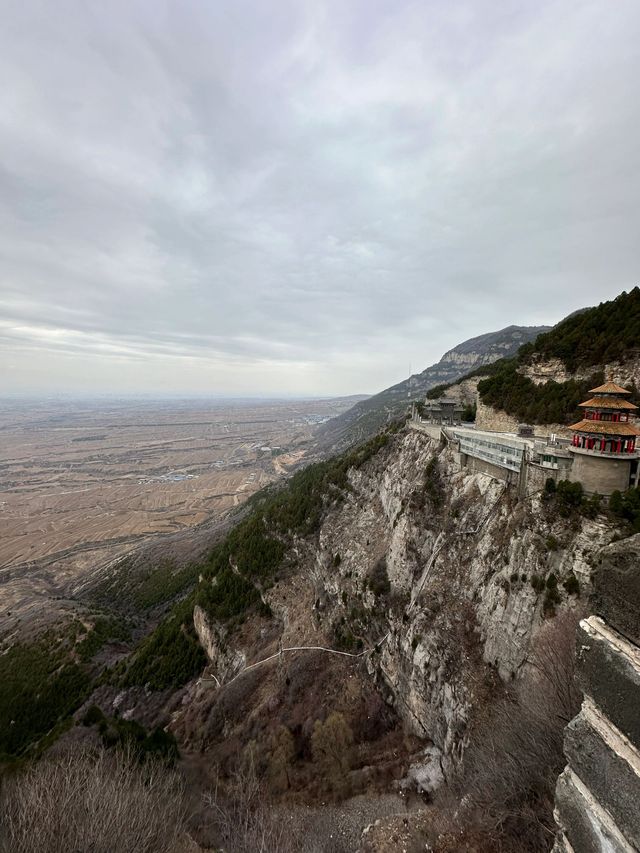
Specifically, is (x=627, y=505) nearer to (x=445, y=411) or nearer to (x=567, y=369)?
(x=567, y=369)

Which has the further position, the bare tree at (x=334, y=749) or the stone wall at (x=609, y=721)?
the bare tree at (x=334, y=749)

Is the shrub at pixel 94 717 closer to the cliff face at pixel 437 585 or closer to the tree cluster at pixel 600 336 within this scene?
the cliff face at pixel 437 585

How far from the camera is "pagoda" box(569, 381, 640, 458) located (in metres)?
16.6

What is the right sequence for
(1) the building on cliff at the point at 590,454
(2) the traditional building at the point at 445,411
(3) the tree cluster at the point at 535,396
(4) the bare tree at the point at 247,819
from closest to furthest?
(4) the bare tree at the point at 247,819, (1) the building on cliff at the point at 590,454, (3) the tree cluster at the point at 535,396, (2) the traditional building at the point at 445,411

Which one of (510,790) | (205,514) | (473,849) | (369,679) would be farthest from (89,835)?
(205,514)

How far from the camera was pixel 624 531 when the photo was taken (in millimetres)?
15164

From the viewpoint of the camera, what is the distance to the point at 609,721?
3.67m

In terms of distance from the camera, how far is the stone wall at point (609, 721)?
342cm

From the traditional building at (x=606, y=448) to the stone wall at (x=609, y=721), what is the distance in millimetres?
16649

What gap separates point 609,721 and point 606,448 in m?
17.4

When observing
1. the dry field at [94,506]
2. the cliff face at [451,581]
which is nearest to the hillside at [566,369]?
the cliff face at [451,581]

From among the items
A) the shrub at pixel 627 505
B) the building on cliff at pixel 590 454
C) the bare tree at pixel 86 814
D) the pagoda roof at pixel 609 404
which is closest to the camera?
the bare tree at pixel 86 814

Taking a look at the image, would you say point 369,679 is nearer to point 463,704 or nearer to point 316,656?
point 316,656

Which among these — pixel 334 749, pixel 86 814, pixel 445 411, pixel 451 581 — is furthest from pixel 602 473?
pixel 86 814
